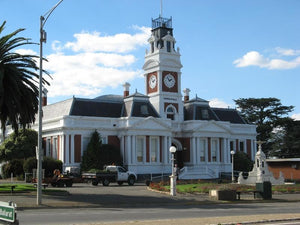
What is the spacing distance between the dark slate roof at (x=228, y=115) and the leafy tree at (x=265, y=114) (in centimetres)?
1384

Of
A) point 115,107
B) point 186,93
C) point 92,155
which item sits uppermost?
point 186,93

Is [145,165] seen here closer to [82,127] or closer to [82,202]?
[82,127]

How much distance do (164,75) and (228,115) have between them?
46.9 feet

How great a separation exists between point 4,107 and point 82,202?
32.3 feet

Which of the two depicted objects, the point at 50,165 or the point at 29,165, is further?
the point at 50,165

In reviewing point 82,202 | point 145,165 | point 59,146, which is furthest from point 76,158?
point 82,202

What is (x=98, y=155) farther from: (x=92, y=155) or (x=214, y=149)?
(x=214, y=149)

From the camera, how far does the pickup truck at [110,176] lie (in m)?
46.8

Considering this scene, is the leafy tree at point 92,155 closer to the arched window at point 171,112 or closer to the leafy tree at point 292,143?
the arched window at point 171,112

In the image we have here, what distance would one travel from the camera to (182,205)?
28828mm

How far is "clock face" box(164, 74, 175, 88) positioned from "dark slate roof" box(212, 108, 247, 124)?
32.4 ft

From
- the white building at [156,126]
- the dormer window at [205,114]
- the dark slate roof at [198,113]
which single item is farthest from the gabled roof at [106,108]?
the dormer window at [205,114]

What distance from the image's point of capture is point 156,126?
2413 inches

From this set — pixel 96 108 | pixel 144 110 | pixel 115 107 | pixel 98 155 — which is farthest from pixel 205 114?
pixel 98 155
